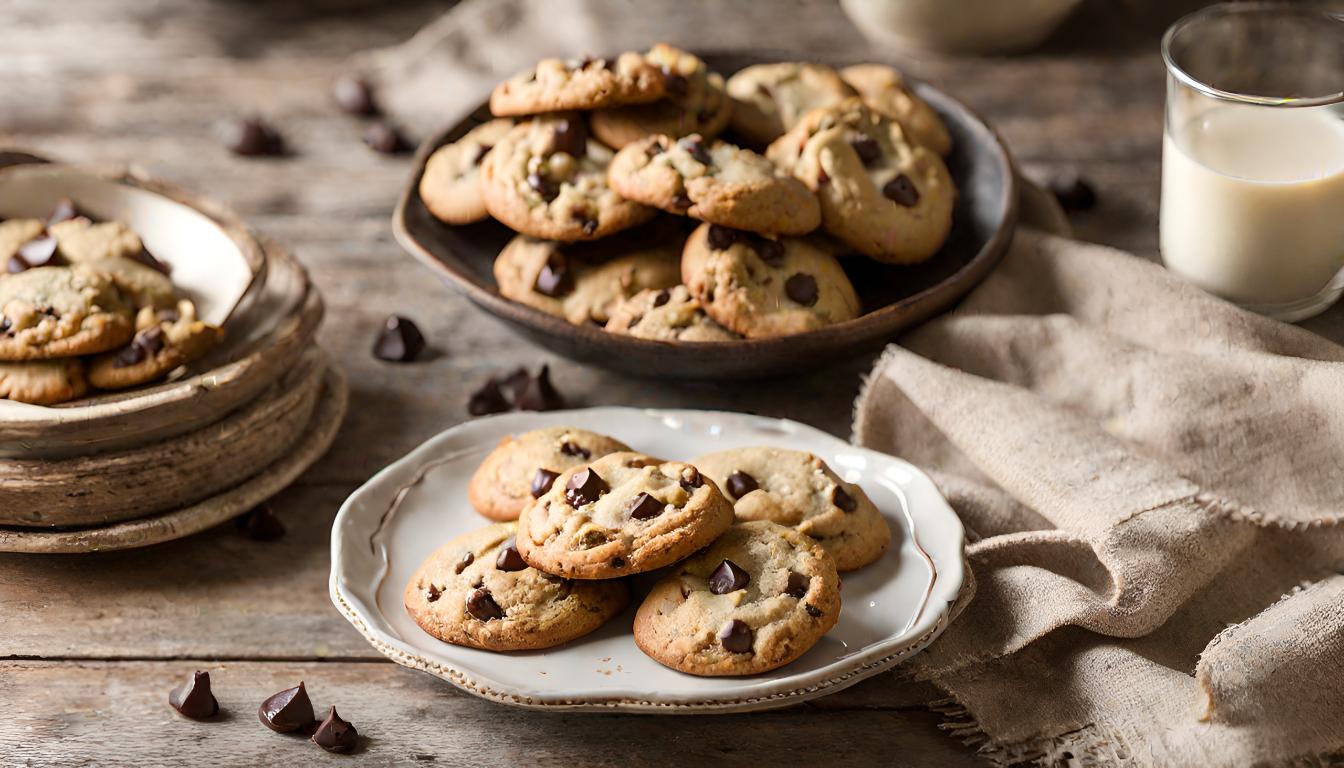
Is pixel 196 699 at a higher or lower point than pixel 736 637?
lower

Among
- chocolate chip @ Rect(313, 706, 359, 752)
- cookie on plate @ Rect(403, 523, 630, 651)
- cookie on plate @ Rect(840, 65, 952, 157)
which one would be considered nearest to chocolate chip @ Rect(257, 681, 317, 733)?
chocolate chip @ Rect(313, 706, 359, 752)

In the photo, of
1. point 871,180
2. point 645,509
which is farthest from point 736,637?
point 871,180

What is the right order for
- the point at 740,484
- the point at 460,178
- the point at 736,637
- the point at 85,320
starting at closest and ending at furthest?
the point at 736,637 → the point at 740,484 → the point at 85,320 → the point at 460,178

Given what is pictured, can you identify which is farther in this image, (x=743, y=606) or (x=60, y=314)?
(x=60, y=314)

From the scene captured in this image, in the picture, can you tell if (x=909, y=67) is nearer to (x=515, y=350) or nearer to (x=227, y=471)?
(x=515, y=350)

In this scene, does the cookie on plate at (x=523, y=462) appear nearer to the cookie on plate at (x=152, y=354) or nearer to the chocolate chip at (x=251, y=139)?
the cookie on plate at (x=152, y=354)

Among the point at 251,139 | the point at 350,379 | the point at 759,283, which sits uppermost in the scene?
the point at 759,283

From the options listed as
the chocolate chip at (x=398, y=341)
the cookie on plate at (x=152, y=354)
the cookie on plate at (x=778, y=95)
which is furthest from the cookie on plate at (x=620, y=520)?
the cookie on plate at (x=778, y=95)

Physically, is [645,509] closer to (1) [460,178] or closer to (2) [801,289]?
(2) [801,289]
